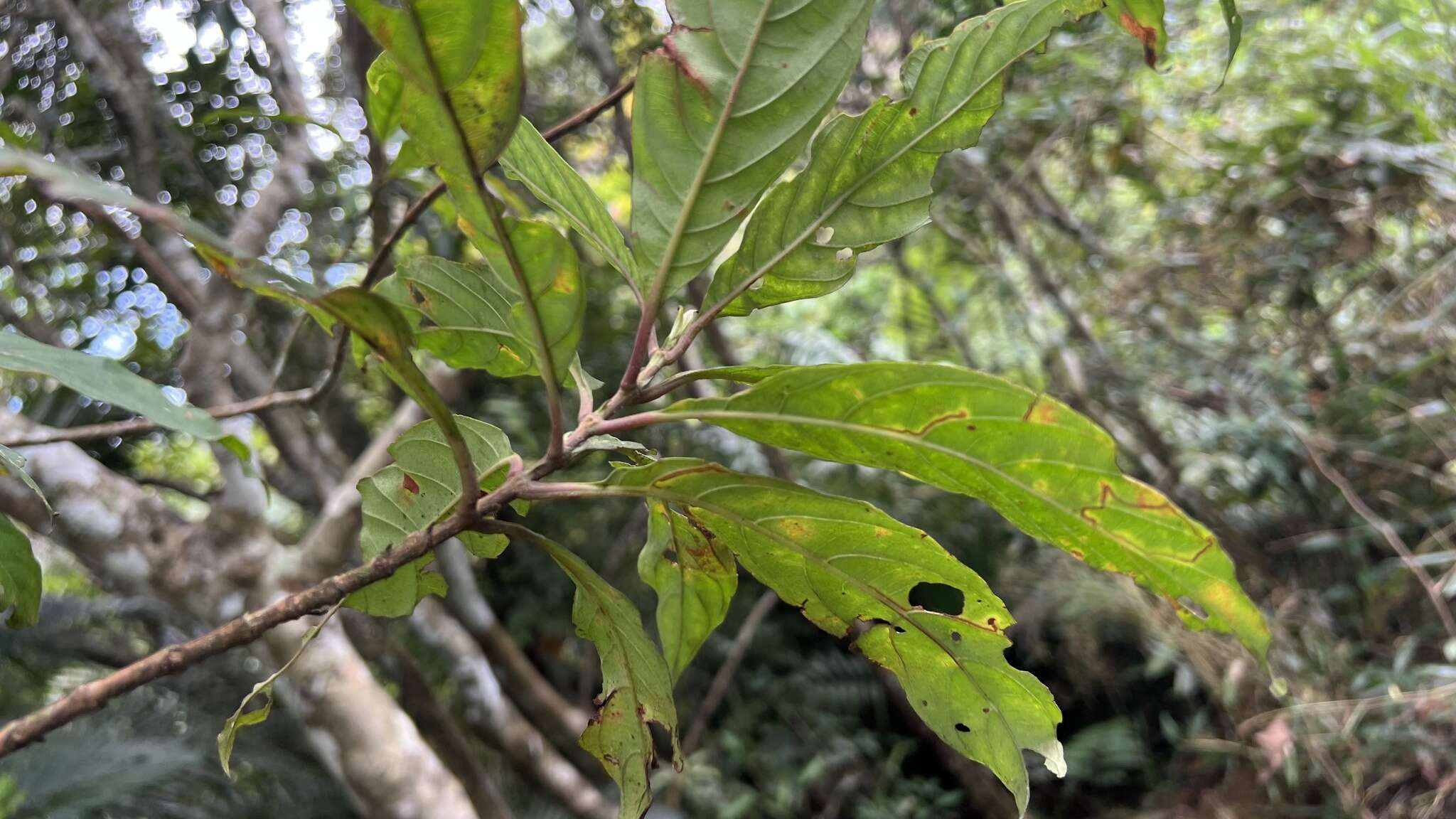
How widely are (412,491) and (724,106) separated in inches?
11.3

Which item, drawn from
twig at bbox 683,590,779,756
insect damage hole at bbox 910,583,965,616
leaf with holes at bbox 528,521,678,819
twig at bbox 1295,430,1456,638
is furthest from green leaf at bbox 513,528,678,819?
twig at bbox 1295,430,1456,638

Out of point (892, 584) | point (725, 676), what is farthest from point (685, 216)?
point (725, 676)

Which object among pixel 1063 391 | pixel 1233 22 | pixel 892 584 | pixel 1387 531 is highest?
pixel 1233 22

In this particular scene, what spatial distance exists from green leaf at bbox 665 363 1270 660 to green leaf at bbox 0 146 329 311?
8.5 inches

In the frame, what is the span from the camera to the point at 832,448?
0.41m

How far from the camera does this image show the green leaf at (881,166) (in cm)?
43

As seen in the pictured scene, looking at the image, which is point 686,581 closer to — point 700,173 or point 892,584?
point 892,584

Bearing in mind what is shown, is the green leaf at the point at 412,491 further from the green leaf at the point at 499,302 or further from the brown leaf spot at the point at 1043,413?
the brown leaf spot at the point at 1043,413

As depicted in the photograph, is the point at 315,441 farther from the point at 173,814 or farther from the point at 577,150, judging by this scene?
the point at 577,150

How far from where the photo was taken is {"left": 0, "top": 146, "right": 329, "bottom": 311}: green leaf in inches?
9.5

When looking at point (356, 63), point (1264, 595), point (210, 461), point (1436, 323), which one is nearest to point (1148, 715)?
point (1264, 595)

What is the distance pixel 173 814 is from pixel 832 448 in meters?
1.61

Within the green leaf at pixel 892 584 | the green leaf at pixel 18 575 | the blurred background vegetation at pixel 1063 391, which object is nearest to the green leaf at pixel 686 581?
the green leaf at pixel 892 584

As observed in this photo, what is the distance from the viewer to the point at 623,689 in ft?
1.66
